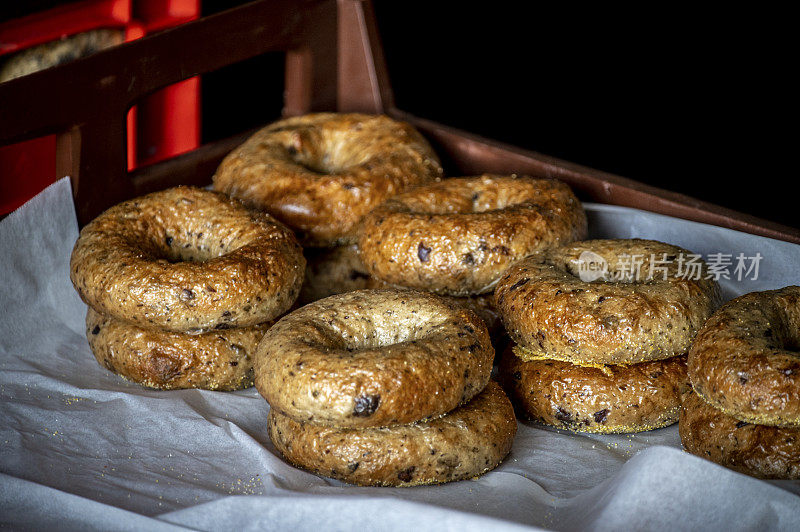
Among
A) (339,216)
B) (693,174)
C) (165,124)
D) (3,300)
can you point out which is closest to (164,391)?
(3,300)

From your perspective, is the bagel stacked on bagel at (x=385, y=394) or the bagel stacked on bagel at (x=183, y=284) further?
the bagel stacked on bagel at (x=183, y=284)

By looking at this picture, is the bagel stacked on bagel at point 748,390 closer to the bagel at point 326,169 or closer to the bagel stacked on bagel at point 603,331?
the bagel stacked on bagel at point 603,331

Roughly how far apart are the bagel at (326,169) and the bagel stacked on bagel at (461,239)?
238 millimetres

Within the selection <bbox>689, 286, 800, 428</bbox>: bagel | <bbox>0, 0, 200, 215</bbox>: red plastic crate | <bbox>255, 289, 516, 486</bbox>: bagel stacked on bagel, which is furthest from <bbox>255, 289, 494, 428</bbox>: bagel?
<bbox>0, 0, 200, 215</bbox>: red plastic crate

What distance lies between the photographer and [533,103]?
236 inches

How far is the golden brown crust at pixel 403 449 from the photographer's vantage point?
2.57 meters

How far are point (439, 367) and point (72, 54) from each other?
2.56m

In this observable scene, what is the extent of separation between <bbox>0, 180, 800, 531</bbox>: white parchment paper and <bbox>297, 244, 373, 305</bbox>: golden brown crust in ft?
2.16

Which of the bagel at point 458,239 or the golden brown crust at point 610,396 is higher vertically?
the bagel at point 458,239

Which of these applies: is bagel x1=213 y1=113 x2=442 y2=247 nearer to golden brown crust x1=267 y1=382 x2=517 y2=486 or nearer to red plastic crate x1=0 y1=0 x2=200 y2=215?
red plastic crate x1=0 y1=0 x2=200 y2=215

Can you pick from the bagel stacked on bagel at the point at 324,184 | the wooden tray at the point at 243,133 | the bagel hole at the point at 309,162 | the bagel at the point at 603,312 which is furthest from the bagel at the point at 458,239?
the bagel hole at the point at 309,162

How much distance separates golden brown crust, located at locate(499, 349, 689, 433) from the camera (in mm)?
2916

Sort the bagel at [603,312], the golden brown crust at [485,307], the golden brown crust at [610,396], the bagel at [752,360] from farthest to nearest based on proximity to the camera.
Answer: the golden brown crust at [485,307] < the golden brown crust at [610,396] < the bagel at [603,312] < the bagel at [752,360]

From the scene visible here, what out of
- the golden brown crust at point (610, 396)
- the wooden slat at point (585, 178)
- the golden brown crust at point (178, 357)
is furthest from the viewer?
the wooden slat at point (585, 178)
